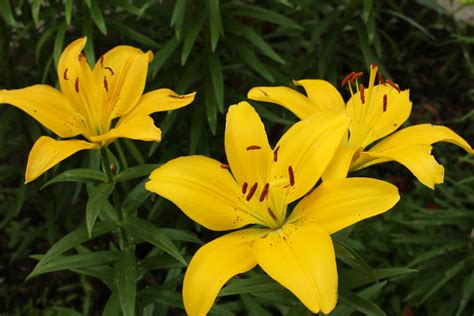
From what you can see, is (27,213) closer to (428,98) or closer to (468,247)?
(468,247)

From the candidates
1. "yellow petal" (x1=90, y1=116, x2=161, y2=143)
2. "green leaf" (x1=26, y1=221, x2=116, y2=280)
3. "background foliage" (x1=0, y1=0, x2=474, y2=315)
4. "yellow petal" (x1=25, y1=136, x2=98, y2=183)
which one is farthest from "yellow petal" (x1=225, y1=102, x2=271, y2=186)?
"background foliage" (x1=0, y1=0, x2=474, y2=315)

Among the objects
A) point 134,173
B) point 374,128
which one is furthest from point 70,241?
point 374,128

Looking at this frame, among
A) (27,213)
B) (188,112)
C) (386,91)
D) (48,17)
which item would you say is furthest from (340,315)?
(27,213)

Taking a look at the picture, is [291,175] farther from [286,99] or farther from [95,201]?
[95,201]

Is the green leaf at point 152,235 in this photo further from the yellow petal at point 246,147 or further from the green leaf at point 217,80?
the green leaf at point 217,80

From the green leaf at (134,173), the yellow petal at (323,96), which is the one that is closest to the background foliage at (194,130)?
the green leaf at (134,173)
